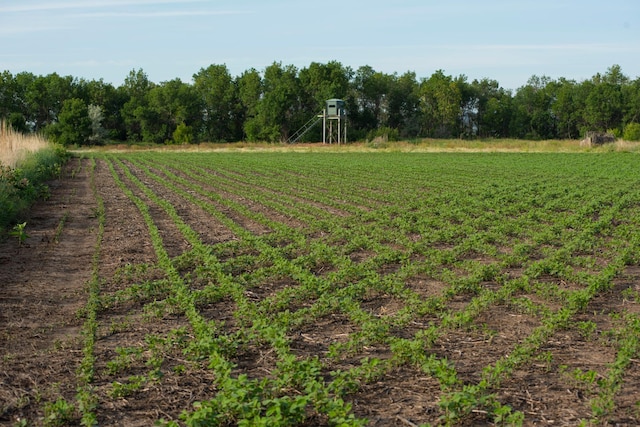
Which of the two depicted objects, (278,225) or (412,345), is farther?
(278,225)

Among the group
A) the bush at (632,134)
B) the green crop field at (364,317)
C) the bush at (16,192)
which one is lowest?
the green crop field at (364,317)

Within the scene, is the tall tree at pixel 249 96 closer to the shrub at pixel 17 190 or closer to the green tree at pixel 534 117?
the green tree at pixel 534 117

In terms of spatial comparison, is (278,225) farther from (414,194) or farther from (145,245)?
(414,194)

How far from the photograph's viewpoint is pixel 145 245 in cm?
1138

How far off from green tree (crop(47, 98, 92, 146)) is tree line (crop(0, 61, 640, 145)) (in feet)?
0.89

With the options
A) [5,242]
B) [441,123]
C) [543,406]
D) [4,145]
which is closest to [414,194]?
[5,242]

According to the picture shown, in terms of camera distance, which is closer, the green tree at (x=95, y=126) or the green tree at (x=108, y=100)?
the green tree at (x=95, y=126)

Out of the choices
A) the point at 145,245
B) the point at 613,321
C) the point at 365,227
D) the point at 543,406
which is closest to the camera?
the point at 543,406

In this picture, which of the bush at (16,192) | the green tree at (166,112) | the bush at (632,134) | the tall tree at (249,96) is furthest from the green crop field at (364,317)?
the tall tree at (249,96)

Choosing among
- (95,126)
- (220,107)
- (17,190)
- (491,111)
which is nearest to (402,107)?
(491,111)

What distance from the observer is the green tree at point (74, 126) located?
232 ft

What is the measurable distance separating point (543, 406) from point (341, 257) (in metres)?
5.34

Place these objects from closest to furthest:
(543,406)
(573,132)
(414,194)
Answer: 1. (543,406)
2. (414,194)
3. (573,132)

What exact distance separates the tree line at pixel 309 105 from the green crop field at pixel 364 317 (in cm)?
6533
